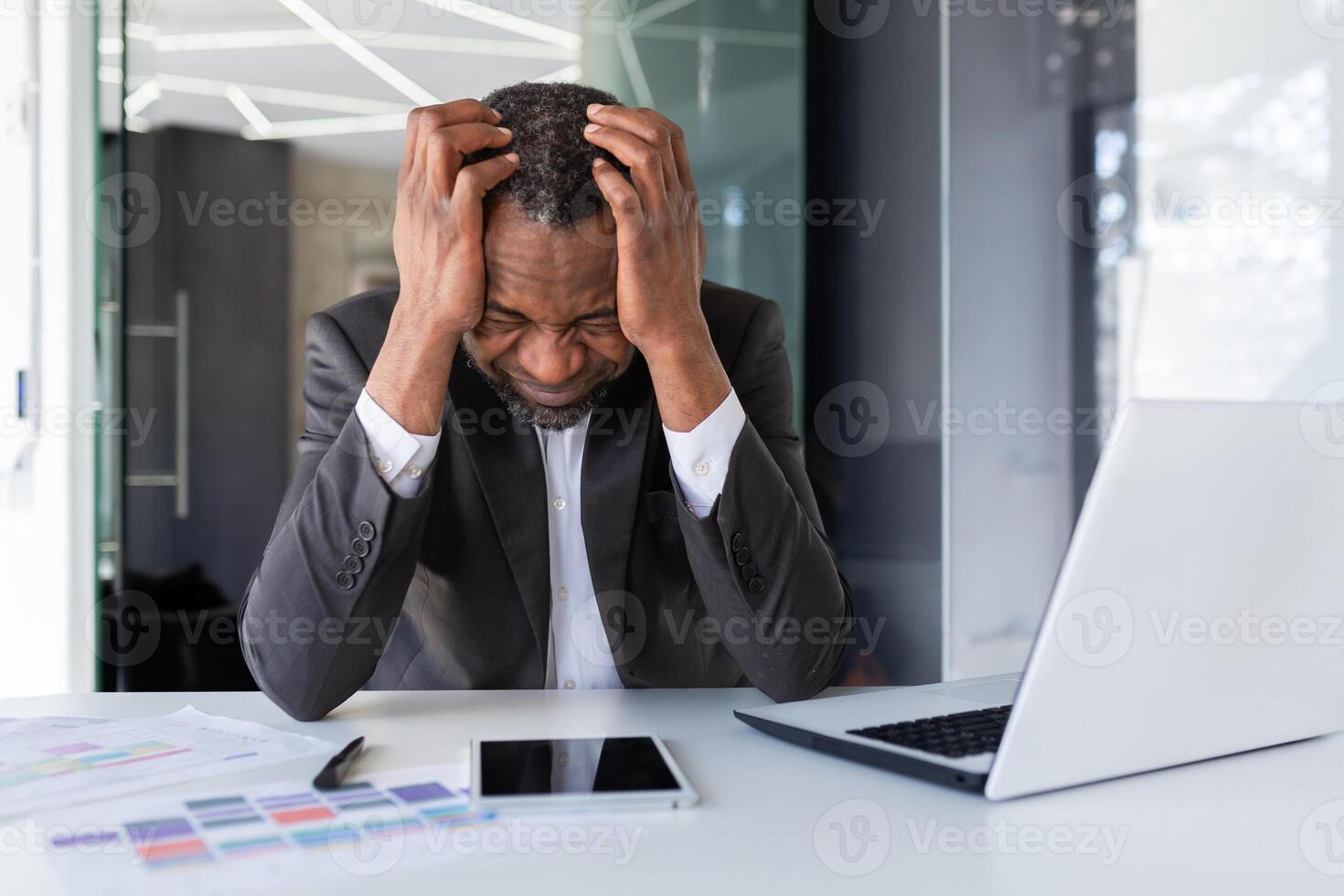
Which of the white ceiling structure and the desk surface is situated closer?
the desk surface

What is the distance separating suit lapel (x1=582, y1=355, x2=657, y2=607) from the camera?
150cm

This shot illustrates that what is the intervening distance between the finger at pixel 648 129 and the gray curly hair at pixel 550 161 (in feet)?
0.12

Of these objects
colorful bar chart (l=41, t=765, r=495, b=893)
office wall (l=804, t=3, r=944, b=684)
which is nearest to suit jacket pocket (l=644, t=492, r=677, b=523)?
colorful bar chart (l=41, t=765, r=495, b=893)

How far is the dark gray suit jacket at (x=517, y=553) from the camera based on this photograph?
126 cm

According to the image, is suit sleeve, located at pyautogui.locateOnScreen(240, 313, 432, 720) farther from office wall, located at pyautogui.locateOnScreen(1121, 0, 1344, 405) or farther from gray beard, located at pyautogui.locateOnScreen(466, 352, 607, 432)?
office wall, located at pyautogui.locateOnScreen(1121, 0, 1344, 405)

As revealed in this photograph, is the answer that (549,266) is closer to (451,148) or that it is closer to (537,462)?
(451,148)

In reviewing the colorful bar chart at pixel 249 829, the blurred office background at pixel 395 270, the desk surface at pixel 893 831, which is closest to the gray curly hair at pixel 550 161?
the desk surface at pixel 893 831

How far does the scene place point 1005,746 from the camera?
2.65 feet

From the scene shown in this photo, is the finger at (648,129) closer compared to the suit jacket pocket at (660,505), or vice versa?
the finger at (648,129)

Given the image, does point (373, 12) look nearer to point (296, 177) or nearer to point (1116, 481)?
point (296, 177)

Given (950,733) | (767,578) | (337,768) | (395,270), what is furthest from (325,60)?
(950,733)

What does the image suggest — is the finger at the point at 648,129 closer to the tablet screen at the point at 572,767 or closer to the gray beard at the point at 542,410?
the gray beard at the point at 542,410

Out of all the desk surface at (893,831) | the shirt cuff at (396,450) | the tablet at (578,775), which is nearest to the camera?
the desk surface at (893,831)

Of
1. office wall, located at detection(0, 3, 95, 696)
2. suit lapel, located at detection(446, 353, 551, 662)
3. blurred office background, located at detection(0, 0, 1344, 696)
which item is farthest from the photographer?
office wall, located at detection(0, 3, 95, 696)
